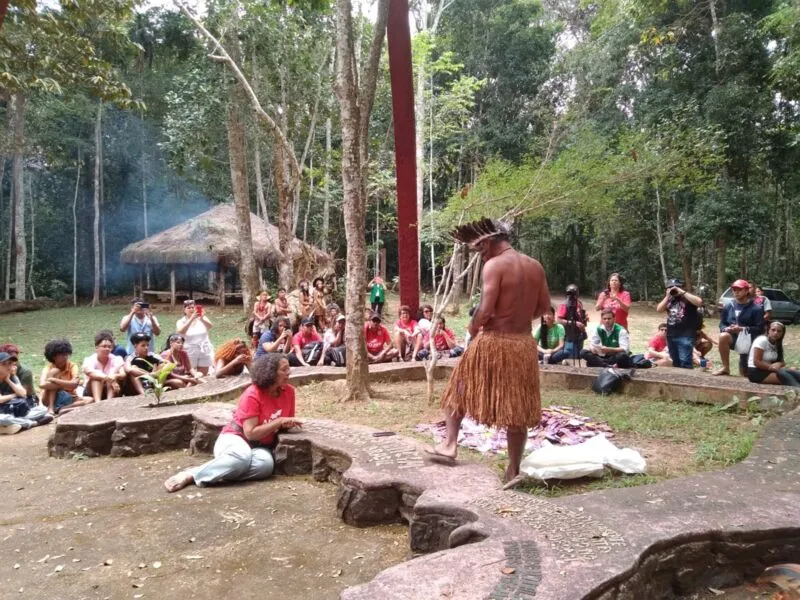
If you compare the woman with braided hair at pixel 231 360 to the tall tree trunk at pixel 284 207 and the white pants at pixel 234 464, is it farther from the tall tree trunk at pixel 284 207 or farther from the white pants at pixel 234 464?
the tall tree trunk at pixel 284 207

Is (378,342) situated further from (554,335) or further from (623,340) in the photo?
(623,340)

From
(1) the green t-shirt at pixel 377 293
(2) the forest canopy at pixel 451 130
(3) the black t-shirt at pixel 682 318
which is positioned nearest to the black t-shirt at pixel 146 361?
(2) the forest canopy at pixel 451 130

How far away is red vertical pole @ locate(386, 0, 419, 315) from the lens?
297 inches

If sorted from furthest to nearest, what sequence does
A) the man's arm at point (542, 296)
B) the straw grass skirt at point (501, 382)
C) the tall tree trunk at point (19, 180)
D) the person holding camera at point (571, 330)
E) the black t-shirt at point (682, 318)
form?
the tall tree trunk at point (19, 180)
the person holding camera at point (571, 330)
the black t-shirt at point (682, 318)
the man's arm at point (542, 296)
the straw grass skirt at point (501, 382)

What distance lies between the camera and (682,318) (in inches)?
280

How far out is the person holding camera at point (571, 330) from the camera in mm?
7461

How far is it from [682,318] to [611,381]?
1532mm

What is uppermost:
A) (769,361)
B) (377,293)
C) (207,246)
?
(207,246)

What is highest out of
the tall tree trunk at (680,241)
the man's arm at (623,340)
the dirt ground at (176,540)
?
the tall tree trunk at (680,241)

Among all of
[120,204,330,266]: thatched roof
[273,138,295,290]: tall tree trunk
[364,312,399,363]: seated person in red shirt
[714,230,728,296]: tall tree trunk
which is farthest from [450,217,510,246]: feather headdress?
[714,230,728,296]: tall tree trunk

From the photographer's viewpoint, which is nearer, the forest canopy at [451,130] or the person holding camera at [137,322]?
the person holding camera at [137,322]

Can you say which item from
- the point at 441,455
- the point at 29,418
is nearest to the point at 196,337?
the point at 29,418

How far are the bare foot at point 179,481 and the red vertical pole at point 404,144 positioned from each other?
497cm

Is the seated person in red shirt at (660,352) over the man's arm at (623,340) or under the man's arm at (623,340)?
under
